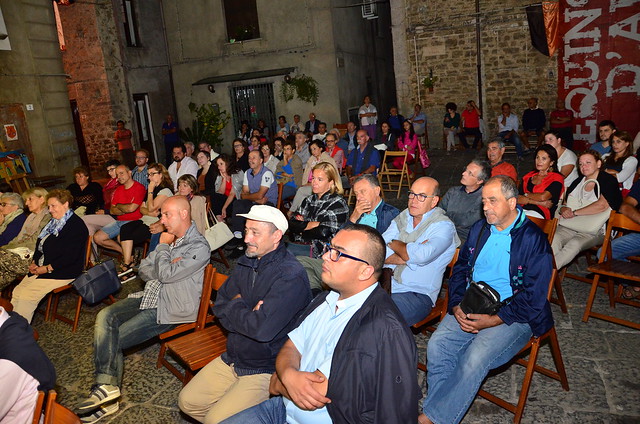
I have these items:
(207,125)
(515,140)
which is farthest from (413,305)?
(207,125)

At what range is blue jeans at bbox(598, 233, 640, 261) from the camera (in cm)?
491

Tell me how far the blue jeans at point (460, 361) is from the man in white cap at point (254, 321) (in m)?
1.00

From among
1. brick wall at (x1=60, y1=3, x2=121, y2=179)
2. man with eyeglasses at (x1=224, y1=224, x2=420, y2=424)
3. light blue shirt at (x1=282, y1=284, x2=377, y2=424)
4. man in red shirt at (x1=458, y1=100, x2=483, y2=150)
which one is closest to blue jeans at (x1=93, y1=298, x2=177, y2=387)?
man with eyeglasses at (x1=224, y1=224, x2=420, y2=424)

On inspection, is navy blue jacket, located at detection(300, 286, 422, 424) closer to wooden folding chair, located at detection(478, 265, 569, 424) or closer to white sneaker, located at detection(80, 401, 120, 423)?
wooden folding chair, located at detection(478, 265, 569, 424)

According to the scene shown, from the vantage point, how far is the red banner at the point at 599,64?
1327cm

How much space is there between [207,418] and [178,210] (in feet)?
5.56

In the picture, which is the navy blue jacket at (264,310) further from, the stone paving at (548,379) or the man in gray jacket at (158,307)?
the stone paving at (548,379)

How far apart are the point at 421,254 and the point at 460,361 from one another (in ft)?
2.83

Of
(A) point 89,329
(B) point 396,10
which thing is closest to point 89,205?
(A) point 89,329

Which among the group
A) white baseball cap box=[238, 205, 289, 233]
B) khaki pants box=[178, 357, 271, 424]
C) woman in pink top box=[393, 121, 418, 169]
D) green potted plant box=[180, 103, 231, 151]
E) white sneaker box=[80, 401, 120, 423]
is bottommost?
white sneaker box=[80, 401, 120, 423]

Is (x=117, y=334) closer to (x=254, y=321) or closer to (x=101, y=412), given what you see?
(x=101, y=412)

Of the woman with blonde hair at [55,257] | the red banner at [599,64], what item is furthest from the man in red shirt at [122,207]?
the red banner at [599,64]

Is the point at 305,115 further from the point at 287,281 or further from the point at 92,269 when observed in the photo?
the point at 287,281

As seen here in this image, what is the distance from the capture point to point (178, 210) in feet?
13.2
